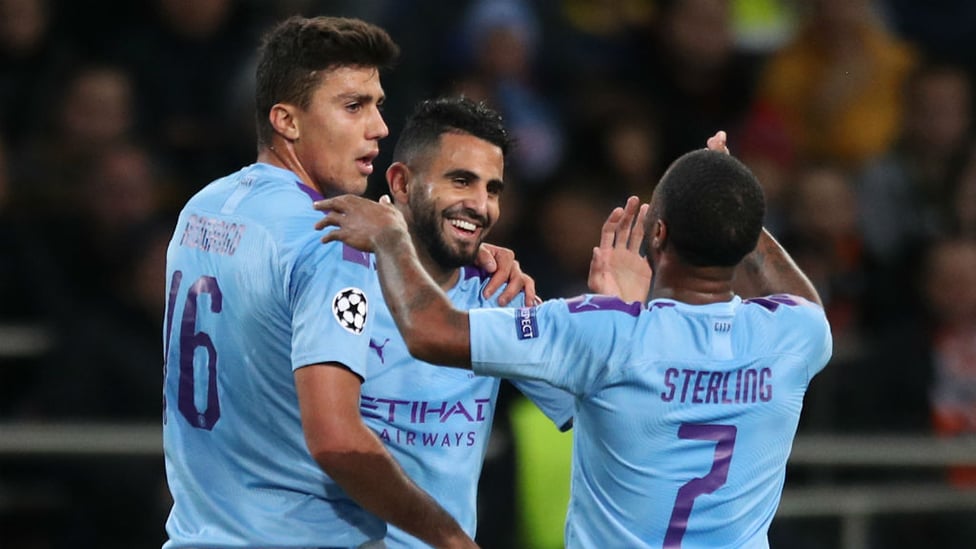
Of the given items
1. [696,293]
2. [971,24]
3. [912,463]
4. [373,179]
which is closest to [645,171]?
[373,179]

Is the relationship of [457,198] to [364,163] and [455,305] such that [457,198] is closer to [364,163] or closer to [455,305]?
[455,305]

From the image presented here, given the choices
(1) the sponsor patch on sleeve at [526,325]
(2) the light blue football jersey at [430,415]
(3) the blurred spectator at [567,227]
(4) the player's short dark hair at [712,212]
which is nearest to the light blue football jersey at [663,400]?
(1) the sponsor patch on sleeve at [526,325]

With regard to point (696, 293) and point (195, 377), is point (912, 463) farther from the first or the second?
point (195, 377)

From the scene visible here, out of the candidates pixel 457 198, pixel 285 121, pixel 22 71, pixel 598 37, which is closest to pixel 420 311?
pixel 285 121

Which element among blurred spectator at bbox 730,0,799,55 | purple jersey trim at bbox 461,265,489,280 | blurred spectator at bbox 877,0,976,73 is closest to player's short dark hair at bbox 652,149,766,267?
purple jersey trim at bbox 461,265,489,280

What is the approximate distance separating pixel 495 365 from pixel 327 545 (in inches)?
30.0

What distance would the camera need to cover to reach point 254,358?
4586 millimetres

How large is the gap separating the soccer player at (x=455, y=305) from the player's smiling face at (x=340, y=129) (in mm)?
477

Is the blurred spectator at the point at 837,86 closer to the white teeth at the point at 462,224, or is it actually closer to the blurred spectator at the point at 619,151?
the blurred spectator at the point at 619,151

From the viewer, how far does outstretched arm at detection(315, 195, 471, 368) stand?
4.31 metres

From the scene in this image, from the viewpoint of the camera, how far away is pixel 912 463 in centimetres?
855

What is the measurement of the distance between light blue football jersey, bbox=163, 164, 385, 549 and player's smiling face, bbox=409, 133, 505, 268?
704 mm

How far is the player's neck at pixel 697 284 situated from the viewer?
4.54 metres

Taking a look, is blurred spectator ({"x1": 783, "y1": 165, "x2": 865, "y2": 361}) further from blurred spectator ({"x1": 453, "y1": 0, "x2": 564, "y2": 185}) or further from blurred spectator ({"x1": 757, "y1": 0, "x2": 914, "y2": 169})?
blurred spectator ({"x1": 453, "y1": 0, "x2": 564, "y2": 185})
